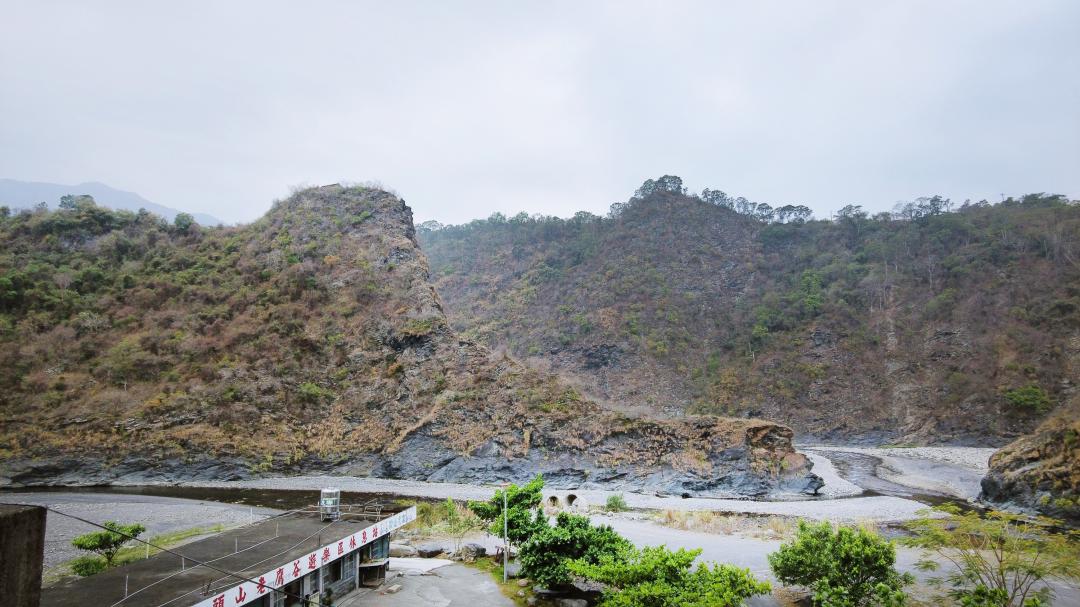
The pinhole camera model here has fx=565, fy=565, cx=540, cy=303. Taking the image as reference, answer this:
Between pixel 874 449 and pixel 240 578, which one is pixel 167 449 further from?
pixel 874 449

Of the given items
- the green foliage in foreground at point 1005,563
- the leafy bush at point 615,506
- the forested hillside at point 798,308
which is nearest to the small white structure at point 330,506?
the green foliage in foreground at point 1005,563

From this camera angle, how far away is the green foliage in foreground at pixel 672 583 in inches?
414

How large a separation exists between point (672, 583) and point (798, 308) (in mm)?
78209

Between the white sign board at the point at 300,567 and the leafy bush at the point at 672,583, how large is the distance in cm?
581

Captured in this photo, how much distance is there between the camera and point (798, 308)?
266 ft

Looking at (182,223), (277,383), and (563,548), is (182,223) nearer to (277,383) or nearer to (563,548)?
(277,383)

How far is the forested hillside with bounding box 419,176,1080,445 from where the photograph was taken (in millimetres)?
60469

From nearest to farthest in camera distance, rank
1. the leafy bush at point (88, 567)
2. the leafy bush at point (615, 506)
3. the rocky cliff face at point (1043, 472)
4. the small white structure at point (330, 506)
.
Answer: the leafy bush at point (88, 567), the small white structure at point (330, 506), the rocky cliff face at point (1043, 472), the leafy bush at point (615, 506)

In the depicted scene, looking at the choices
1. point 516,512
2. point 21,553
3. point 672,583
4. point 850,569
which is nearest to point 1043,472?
point 850,569

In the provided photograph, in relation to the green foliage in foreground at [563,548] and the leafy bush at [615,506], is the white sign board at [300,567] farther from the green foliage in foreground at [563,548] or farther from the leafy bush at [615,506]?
the leafy bush at [615,506]

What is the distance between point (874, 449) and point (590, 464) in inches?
1376

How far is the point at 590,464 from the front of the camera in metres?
41.8

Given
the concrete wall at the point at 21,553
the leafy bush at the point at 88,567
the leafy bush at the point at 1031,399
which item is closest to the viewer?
the concrete wall at the point at 21,553

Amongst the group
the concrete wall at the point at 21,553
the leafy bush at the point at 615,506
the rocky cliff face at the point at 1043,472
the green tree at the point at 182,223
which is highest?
the green tree at the point at 182,223
